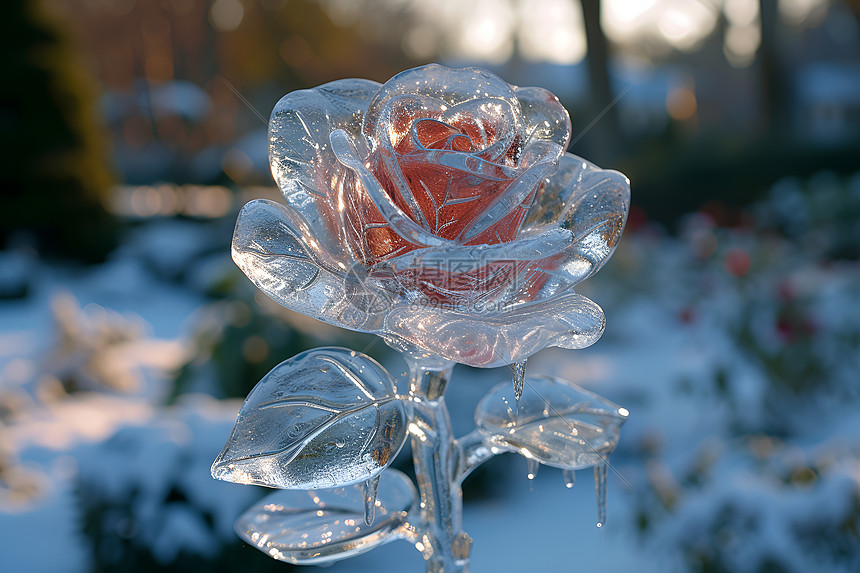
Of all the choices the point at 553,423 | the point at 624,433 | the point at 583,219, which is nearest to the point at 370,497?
the point at 553,423

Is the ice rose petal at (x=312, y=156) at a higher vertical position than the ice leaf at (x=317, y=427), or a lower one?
higher

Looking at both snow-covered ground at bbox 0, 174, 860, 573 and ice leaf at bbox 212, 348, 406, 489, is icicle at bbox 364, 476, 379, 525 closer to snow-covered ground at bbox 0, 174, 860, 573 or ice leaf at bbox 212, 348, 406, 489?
ice leaf at bbox 212, 348, 406, 489

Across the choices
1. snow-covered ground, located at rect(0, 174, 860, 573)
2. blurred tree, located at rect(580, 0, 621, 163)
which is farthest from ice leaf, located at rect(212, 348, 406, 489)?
blurred tree, located at rect(580, 0, 621, 163)

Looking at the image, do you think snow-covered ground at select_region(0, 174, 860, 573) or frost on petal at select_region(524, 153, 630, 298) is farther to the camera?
snow-covered ground at select_region(0, 174, 860, 573)

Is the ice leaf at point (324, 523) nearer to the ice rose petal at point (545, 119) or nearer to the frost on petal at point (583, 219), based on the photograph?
the frost on petal at point (583, 219)

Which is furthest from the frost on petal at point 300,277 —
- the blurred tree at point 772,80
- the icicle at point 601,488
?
the blurred tree at point 772,80
